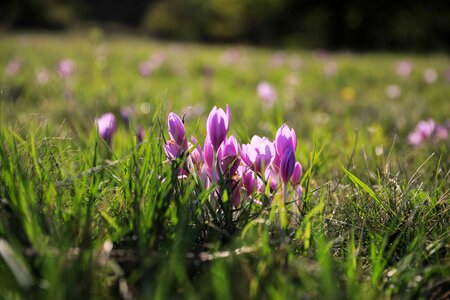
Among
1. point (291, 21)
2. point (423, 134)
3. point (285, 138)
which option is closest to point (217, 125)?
point (285, 138)

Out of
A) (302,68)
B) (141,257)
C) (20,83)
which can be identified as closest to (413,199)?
(141,257)

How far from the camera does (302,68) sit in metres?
8.34

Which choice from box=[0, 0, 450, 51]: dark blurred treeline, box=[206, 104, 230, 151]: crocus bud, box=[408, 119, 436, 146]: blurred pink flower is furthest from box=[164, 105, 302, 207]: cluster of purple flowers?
box=[0, 0, 450, 51]: dark blurred treeline

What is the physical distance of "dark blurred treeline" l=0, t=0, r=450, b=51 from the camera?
24000mm

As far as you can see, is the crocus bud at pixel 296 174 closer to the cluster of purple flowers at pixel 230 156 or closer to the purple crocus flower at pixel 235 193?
the cluster of purple flowers at pixel 230 156

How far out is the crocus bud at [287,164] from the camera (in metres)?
1.23

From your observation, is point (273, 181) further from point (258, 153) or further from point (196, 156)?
point (196, 156)

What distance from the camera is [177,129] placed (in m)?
1.25

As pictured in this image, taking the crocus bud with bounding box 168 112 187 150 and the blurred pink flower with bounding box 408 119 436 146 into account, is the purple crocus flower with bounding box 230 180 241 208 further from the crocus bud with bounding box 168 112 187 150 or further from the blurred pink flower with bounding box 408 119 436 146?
the blurred pink flower with bounding box 408 119 436 146

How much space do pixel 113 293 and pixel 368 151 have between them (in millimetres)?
1815

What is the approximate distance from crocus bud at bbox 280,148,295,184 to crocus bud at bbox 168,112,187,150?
0.30 meters

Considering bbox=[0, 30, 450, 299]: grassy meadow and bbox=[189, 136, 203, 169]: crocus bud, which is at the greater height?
bbox=[189, 136, 203, 169]: crocus bud

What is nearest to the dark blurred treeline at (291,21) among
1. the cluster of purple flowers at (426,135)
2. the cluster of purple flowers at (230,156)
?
the cluster of purple flowers at (426,135)

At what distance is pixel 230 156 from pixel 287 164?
168 millimetres
